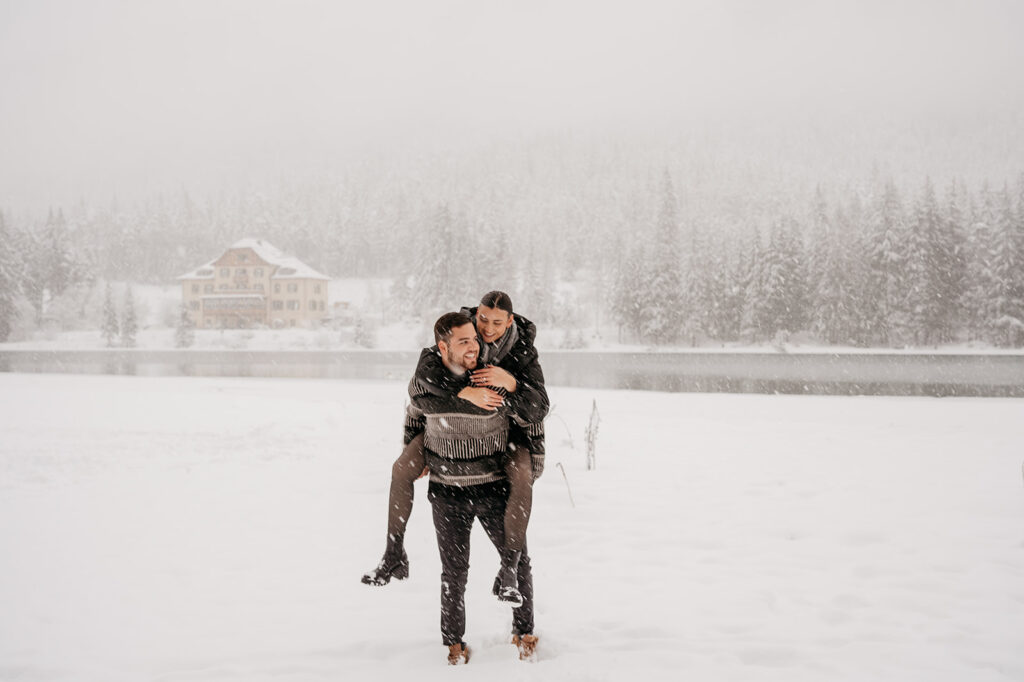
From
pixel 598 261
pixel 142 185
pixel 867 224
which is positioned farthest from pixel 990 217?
pixel 142 185

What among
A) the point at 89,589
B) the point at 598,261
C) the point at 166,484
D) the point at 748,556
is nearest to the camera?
the point at 89,589

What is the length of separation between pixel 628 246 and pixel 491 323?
358ft

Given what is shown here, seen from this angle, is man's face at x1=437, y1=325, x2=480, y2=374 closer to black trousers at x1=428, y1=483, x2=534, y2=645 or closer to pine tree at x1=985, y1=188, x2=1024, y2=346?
black trousers at x1=428, y1=483, x2=534, y2=645

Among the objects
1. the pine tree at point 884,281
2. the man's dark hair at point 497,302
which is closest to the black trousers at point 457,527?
the man's dark hair at point 497,302

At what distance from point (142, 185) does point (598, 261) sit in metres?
153

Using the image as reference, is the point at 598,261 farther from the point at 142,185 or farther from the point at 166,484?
the point at 142,185

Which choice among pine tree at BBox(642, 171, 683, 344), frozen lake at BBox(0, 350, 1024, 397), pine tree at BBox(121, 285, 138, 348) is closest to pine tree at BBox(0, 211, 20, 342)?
frozen lake at BBox(0, 350, 1024, 397)

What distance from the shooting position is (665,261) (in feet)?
213

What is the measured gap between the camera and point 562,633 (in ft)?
14.0

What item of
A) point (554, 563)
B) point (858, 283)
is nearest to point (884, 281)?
point (858, 283)

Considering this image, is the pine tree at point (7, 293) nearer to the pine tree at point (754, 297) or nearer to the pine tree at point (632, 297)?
the pine tree at point (632, 297)

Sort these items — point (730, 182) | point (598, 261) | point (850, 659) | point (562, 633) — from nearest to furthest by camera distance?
point (850, 659) → point (562, 633) → point (598, 261) → point (730, 182)

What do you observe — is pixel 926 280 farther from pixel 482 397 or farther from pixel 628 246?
pixel 628 246

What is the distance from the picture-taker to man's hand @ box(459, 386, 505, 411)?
3.50 meters
